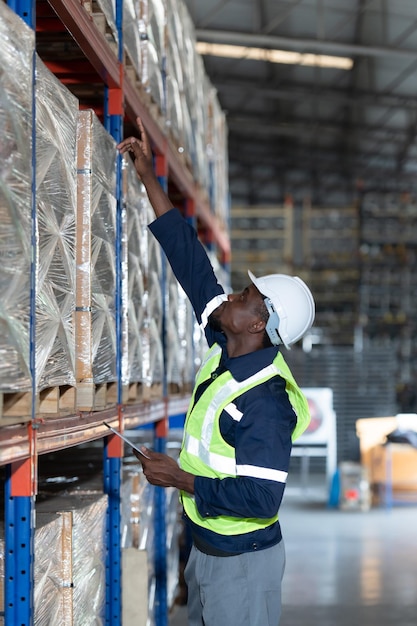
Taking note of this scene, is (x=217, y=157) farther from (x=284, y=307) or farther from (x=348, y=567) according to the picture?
(x=284, y=307)

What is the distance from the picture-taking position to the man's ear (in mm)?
3549

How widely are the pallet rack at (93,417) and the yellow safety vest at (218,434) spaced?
0.43m

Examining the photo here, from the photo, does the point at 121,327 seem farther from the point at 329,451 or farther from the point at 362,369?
the point at 362,369

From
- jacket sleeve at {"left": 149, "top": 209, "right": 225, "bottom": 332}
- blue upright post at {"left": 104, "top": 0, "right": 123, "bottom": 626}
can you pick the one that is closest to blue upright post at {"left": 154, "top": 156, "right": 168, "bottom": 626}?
blue upright post at {"left": 104, "top": 0, "right": 123, "bottom": 626}

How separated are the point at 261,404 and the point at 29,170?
3.96ft

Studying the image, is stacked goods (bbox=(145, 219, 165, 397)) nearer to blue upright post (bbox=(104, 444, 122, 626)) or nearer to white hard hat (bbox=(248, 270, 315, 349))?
blue upright post (bbox=(104, 444, 122, 626))

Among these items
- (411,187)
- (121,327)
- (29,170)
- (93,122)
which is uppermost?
(411,187)

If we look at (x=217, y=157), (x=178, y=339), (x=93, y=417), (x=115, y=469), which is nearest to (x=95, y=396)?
(x=93, y=417)

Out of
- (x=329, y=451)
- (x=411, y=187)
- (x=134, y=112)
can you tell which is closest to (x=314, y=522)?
(x=329, y=451)

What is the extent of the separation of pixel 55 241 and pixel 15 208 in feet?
1.79

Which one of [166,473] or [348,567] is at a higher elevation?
[166,473]

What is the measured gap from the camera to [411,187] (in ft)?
91.2

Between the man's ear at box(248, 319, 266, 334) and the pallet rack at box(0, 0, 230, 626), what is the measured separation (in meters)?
0.73

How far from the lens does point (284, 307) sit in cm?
359
